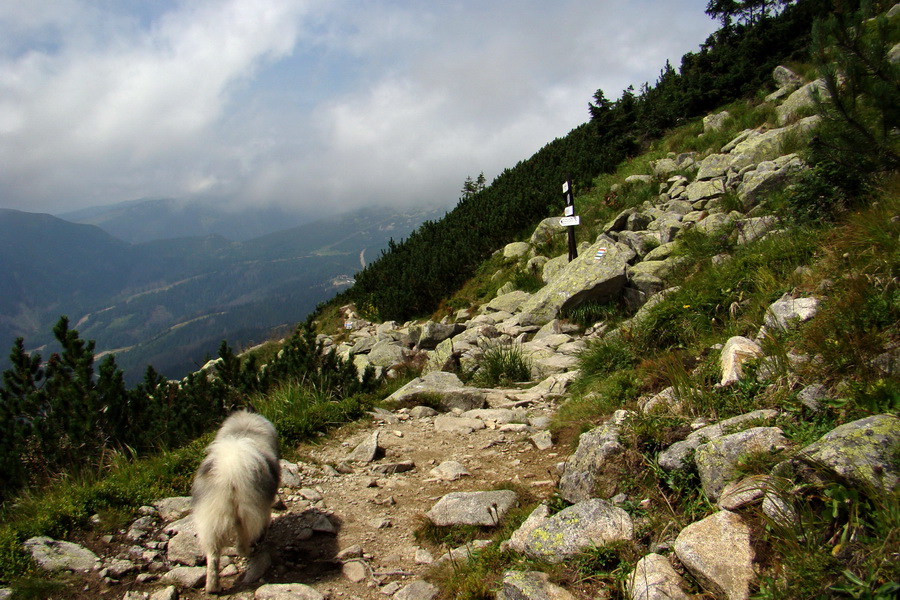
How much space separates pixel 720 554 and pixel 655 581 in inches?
12.3

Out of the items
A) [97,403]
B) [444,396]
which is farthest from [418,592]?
[97,403]

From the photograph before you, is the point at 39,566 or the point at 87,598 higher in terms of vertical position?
the point at 39,566

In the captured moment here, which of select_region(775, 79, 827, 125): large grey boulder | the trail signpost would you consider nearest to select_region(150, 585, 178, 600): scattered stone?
the trail signpost

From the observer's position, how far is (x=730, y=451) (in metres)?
2.55

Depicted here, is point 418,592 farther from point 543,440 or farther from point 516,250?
point 516,250

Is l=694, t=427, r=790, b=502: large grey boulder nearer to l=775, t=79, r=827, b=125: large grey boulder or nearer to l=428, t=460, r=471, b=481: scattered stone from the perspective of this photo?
l=428, t=460, r=471, b=481: scattered stone

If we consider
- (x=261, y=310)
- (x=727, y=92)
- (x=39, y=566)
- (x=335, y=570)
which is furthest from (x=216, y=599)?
(x=261, y=310)

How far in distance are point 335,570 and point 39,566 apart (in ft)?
6.31

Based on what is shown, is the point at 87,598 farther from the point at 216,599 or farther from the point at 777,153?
the point at 777,153

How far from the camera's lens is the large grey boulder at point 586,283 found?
919cm

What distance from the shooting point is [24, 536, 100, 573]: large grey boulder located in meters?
3.17

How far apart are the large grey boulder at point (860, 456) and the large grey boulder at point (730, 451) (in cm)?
28

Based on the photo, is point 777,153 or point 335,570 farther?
point 777,153

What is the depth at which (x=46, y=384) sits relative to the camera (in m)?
6.00
